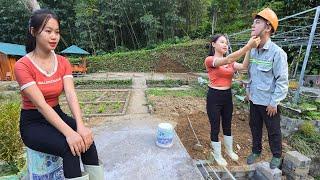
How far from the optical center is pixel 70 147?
1.83 metres

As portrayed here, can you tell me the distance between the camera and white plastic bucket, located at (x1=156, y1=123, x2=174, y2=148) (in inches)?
148

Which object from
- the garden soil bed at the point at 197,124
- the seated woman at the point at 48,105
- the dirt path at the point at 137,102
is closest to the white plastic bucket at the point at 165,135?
the garden soil bed at the point at 197,124

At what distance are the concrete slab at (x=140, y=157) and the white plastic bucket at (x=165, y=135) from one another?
0.08 metres

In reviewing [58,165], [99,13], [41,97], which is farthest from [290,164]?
[99,13]

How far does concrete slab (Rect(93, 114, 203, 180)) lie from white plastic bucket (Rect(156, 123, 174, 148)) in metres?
0.08

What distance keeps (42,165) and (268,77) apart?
2215 mm

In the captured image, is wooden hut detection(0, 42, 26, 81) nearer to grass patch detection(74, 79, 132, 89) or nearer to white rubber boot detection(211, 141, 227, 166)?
grass patch detection(74, 79, 132, 89)

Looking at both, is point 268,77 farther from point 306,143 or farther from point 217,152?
point 306,143

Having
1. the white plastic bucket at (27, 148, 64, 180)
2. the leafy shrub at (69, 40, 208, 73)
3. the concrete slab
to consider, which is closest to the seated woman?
the white plastic bucket at (27, 148, 64, 180)

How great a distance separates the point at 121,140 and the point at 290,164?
97.9 inches

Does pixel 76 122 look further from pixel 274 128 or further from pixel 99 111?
pixel 99 111

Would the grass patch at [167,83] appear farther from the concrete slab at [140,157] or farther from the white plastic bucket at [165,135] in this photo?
the white plastic bucket at [165,135]

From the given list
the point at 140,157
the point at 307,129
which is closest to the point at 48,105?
the point at 140,157

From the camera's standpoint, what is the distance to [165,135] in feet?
12.5
